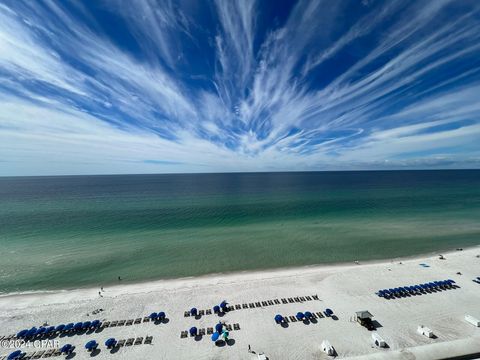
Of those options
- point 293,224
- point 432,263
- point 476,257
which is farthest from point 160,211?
point 476,257

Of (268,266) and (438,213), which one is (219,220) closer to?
(268,266)

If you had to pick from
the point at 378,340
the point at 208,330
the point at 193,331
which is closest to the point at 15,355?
the point at 193,331

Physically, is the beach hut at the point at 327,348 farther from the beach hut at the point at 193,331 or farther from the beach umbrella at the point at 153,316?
the beach umbrella at the point at 153,316

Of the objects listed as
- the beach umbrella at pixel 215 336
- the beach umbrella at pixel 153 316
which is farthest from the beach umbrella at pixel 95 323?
the beach umbrella at pixel 215 336

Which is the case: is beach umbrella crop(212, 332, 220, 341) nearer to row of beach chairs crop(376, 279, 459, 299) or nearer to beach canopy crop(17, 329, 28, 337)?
beach canopy crop(17, 329, 28, 337)

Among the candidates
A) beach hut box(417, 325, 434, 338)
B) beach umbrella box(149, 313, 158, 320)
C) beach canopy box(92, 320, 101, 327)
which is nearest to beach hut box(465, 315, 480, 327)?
beach hut box(417, 325, 434, 338)

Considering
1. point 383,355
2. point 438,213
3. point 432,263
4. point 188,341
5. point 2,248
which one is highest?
point 438,213
